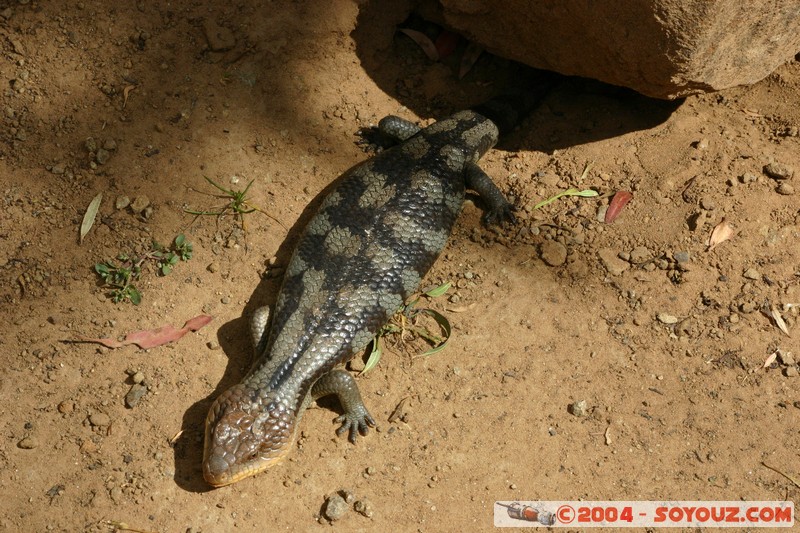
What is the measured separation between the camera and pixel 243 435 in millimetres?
3959

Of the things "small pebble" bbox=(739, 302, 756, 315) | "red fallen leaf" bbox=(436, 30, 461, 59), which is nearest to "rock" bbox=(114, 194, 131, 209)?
"red fallen leaf" bbox=(436, 30, 461, 59)

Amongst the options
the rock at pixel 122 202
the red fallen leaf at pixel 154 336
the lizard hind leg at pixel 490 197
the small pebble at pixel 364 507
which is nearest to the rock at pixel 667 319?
the lizard hind leg at pixel 490 197

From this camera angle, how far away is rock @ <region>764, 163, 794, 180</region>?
481 cm

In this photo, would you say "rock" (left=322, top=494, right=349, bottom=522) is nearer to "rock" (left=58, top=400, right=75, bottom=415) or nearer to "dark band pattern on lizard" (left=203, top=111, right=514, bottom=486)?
"dark band pattern on lizard" (left=203, top=111, right=514, bottom=486)

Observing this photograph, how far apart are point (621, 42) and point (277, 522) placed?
349 cm

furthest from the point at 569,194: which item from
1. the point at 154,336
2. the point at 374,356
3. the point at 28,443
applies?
the point at 28,443

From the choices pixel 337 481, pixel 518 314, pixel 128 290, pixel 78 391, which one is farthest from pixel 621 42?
pixel 78 391

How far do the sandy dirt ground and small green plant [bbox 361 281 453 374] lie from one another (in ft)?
0.24

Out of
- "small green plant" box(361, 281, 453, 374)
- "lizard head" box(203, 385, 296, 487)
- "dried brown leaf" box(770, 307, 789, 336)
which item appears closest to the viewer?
"lizard head" box(203, 385, 296, 487)

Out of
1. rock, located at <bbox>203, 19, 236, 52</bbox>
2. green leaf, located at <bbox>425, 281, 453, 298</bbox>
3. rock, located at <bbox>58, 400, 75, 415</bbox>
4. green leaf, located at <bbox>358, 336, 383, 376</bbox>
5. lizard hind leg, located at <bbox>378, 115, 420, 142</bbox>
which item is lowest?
rock, located at <bbox>58, 400, 75, 415</bbox>

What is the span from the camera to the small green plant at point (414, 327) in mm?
4477

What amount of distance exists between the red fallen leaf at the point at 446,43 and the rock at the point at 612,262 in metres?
2.19

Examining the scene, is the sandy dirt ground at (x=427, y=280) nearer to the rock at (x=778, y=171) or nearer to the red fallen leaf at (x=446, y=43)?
the rock at (x=778, y=171)

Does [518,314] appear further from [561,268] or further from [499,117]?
[499,117]
